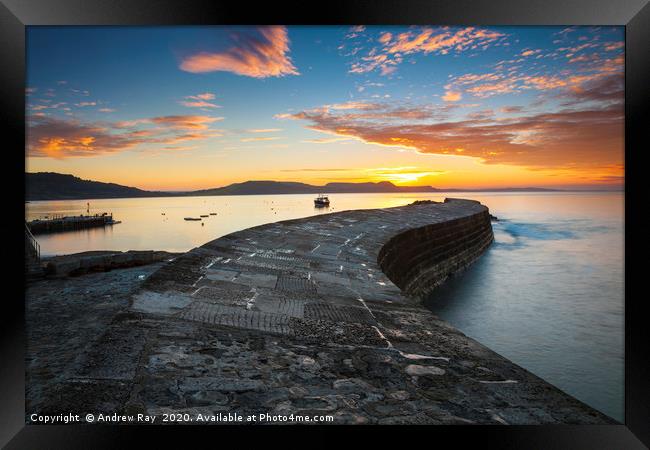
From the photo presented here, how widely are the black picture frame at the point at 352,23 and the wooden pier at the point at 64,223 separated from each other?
49.8m

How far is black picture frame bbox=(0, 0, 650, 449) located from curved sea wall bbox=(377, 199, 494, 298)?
5545 millimetres

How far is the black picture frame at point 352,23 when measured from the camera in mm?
1418

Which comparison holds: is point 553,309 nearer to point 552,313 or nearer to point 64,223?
point 552,313

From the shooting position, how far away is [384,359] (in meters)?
2.40

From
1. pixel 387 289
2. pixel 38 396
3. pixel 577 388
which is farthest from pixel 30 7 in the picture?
pixel 577 388

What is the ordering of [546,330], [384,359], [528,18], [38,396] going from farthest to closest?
[546,330] → [384,359] → [38,396] → [528,18]

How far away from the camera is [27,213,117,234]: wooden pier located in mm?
43344

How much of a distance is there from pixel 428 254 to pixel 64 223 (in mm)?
48846

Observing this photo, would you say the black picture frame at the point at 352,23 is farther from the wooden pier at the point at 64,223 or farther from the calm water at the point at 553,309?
the wooden pier at the point at 64,223

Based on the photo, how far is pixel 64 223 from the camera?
1828 inches

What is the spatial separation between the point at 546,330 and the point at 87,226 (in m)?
55.8

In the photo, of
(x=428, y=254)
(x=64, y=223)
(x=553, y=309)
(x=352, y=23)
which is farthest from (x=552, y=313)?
(x=64, y=223)
